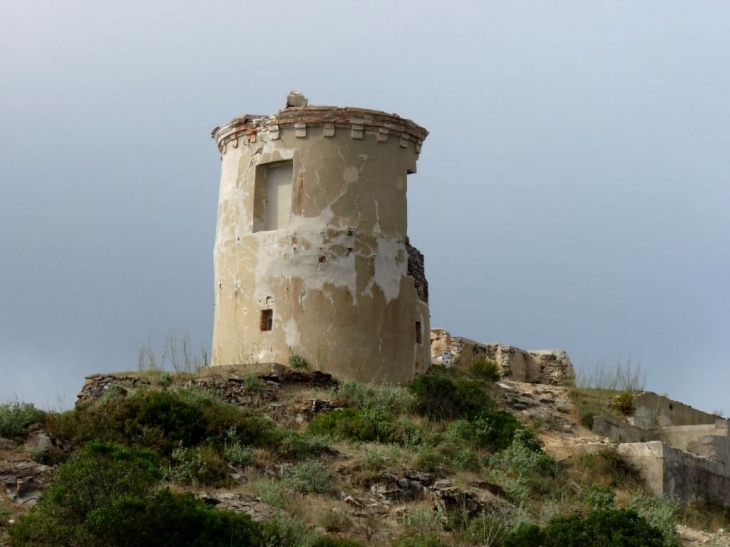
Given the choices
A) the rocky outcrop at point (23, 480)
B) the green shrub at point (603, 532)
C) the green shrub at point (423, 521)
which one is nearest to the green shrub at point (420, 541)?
the green shrub at point (423, 521)

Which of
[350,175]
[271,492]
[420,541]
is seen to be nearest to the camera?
[420,541]

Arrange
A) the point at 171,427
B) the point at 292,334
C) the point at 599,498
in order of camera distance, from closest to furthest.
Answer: the point at 171,427
the point at 599,498
the point at 292,334

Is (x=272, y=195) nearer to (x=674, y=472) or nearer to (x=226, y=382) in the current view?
(x=226, y=382)

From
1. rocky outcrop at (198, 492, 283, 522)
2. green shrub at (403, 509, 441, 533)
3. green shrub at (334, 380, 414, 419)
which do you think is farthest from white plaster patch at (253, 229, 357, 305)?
rocky outcrop at (198, 492, 283, 522)

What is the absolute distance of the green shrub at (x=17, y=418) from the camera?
15.6 meters

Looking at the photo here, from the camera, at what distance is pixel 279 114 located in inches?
836

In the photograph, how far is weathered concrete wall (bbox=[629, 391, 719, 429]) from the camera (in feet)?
75.5

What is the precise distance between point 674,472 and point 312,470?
6.54 meters

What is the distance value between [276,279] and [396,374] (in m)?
2.47

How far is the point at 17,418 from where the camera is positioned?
622 inches

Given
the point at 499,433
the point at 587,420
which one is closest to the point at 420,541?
the point at 499,433

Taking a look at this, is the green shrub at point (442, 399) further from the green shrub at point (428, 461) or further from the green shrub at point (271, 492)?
the green shrub at point (271, 492)

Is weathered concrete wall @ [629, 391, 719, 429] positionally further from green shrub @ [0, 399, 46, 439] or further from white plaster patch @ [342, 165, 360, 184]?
green shrub @ [0, 399, 46, 439]

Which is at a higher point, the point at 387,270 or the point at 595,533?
the point at 387,270
